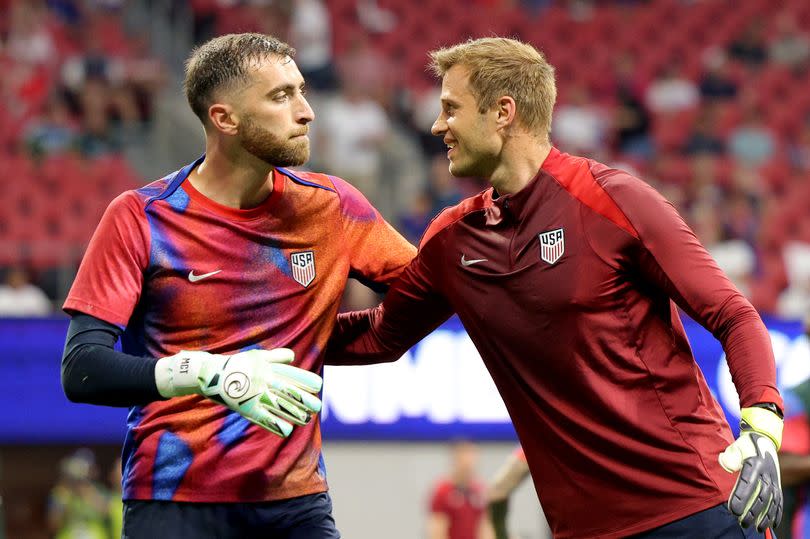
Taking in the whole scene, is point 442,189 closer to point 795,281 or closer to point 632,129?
point 632,129

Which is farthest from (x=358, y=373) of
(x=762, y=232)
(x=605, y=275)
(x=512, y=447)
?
(x=605, y=275)

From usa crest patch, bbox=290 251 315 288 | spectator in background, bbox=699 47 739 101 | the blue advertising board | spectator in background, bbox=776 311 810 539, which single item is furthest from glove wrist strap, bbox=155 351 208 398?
spectator in background, bbox=699 47 739 101

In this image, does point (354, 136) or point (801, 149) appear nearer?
point (354, 136)

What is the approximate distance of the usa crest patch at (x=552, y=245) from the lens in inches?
148

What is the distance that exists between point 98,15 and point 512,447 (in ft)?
21.4

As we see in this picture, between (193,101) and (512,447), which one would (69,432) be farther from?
(193,101)

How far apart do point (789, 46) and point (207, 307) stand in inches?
499

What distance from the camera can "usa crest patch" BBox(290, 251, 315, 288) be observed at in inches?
159

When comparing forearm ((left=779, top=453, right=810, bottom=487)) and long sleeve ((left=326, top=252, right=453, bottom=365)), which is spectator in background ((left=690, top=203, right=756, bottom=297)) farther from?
long sleeve ((left=326, top=252, right=453, bottom=365))

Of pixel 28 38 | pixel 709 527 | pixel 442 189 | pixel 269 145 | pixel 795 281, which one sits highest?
pixel 28 38

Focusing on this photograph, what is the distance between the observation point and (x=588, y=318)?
3.68 metres

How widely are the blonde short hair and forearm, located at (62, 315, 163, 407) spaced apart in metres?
1.26

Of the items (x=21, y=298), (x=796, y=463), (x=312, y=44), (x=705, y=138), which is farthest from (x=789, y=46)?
(x=796, y=463)

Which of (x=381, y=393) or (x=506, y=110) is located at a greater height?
(x=506, y=110)
